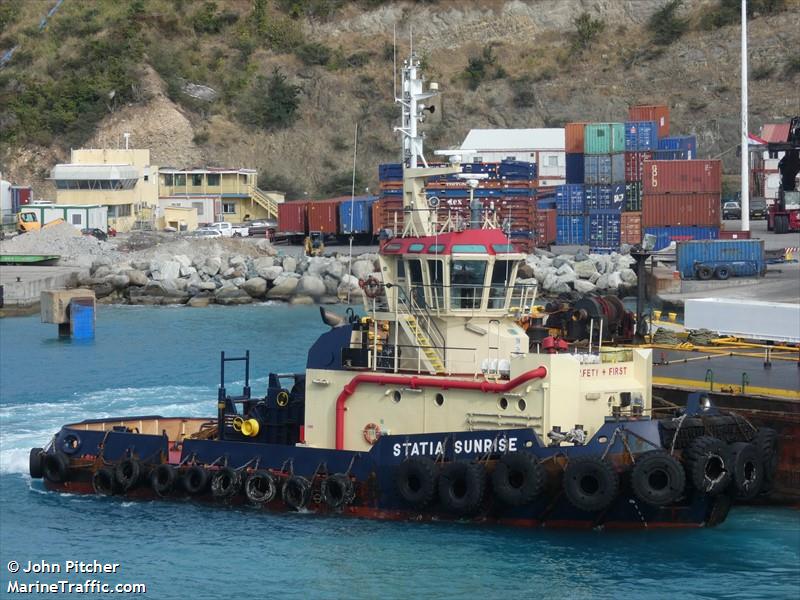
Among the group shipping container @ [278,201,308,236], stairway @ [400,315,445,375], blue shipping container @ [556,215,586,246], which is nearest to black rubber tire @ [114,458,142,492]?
stairway @ [400,315,445,375]

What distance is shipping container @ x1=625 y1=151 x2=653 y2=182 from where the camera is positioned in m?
58.3

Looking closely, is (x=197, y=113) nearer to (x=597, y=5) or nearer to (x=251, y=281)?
(x=597, y=5)

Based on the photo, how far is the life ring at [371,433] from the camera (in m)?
20.5

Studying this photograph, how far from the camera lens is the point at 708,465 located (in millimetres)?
19047

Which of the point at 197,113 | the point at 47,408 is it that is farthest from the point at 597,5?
the point at 47,408

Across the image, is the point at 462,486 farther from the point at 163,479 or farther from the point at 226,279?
the point at 226,279

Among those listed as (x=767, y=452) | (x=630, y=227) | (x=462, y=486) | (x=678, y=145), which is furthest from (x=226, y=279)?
(x=767, y=452)

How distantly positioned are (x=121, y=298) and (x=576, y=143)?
20.7 m

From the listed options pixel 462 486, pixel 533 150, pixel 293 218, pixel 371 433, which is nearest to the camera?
pixel 462 486

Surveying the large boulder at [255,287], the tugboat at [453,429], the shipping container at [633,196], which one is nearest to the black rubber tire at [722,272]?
the shipping container at [633,196]

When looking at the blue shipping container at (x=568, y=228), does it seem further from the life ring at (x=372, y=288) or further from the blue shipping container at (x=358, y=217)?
the life ring at (x=372, y=288)

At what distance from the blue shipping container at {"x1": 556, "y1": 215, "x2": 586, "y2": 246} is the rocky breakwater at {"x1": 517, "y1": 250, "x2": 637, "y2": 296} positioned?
5.72m

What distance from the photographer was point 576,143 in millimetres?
60969

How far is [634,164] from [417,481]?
40.6m
